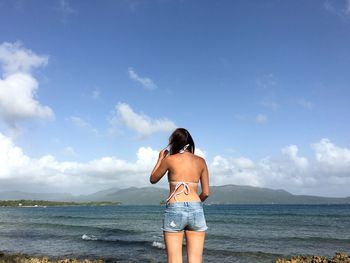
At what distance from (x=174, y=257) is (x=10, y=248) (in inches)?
951

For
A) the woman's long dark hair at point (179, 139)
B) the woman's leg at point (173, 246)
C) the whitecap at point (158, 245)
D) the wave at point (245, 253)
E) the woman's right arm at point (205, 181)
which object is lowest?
the wave at point (245, 253)

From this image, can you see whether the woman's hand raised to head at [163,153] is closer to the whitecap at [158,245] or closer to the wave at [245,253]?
the wave at [245,253]

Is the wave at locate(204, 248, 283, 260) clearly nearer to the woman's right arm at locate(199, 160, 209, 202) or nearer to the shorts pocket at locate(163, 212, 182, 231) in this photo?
the woman's right arm at locate(199, 160, 209, 202)

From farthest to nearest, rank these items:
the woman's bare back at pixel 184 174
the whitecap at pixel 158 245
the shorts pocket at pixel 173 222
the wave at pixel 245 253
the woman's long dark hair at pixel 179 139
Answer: the whitecap at pixel 158 245 < the wave at pixel 245 253 < the woman's long dark hair at pixel 179 139 < the woman's bare back at pixel 184 174 < the shorts pocket at pixel 173 222

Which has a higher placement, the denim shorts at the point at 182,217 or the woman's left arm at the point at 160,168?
the woman's left arm at the point at 160,168

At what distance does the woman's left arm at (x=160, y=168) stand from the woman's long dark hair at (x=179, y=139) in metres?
0.14

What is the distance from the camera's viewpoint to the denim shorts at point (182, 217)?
4.93 m

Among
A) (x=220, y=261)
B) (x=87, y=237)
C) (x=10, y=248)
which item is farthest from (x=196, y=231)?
(x=87, y=237)

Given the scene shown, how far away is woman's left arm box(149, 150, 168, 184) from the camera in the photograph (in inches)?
201

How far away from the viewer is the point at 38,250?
24.3m

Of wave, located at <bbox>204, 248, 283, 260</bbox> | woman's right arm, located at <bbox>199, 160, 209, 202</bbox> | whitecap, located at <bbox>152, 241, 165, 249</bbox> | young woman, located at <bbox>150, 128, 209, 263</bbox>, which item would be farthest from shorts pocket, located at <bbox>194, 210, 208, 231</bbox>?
whitecap, located at <bbox>152, 241, 165, 249</bbox>

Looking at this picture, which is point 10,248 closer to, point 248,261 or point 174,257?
point 248,261

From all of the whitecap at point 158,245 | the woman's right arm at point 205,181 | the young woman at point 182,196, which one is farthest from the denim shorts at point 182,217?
the whitecap at point 158,245

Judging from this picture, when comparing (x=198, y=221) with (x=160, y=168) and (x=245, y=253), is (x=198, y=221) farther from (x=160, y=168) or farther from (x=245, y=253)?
(x=245, y=253)
